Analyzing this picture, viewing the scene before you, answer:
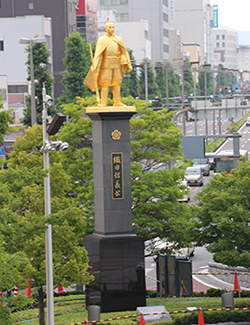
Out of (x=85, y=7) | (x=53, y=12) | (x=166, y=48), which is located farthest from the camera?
(x=166, y=48)

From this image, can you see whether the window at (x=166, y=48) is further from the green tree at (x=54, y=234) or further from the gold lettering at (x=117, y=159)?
the gold lettering at (x=117, y=159)

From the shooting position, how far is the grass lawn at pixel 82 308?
20.1 metres

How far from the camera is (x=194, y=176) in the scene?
206 feet

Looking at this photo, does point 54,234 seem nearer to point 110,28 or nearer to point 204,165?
point 110,28

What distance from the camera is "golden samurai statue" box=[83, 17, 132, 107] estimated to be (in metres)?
21.7

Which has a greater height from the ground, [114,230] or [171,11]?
[171,11]

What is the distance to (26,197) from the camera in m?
20.3

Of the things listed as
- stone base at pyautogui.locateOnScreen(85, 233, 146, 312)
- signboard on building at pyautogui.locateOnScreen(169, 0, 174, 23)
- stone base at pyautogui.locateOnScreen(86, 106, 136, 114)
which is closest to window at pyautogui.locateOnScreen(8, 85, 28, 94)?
stone base at pyautogui.locateOnScreen(86, 106, 136, 114)

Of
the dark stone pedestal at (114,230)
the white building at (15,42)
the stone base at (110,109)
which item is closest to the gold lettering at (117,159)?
the dark stone pedestal at (114,230)

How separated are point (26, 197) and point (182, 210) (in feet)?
26.4

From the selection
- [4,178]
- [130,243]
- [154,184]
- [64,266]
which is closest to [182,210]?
[154,184]

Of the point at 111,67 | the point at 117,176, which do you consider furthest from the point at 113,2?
the point at 117,176

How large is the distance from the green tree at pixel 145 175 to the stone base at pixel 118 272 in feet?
12.9

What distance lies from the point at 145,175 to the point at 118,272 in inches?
230
